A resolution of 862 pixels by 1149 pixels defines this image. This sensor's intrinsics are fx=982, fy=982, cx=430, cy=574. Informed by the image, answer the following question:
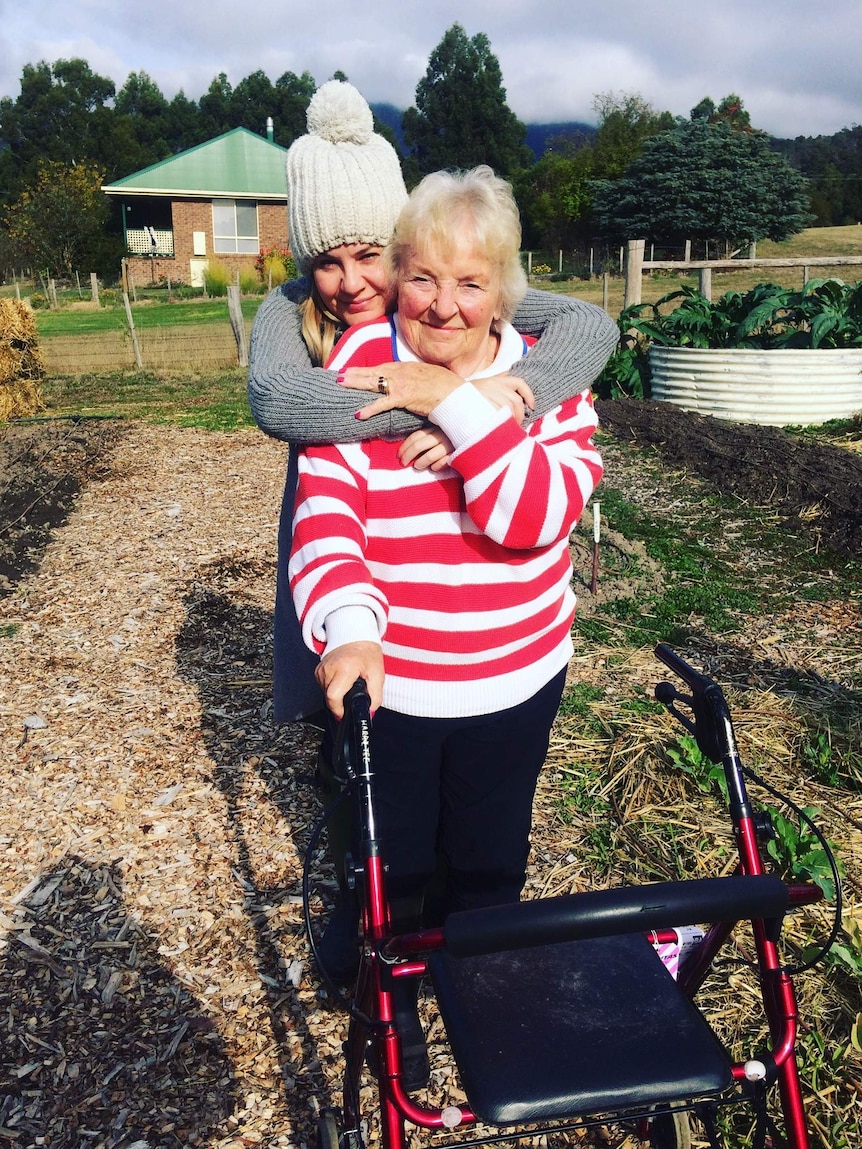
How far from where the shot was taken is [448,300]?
185cm

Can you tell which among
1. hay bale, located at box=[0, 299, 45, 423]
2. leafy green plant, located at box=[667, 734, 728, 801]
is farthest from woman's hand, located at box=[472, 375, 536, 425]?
hay bale, located at box=[0, 299, 45, 423]

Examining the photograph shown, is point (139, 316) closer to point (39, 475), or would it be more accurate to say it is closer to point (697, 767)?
point (39, 475)

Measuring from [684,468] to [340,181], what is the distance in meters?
6.19

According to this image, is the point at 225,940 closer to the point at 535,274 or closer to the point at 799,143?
the point at 535,274

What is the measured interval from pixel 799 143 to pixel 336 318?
127 m

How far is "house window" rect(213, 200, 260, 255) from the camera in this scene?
45.1m

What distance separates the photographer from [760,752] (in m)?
3.62

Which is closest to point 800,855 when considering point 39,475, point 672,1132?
point 672,1132

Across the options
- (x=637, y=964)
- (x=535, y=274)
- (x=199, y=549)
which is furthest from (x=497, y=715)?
(x=535, y=274)

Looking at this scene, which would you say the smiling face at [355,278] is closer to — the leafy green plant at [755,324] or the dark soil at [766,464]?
the dark soil at [766,464]

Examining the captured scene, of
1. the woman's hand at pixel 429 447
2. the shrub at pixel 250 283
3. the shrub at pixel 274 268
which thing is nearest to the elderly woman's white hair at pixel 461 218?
the woman's hand at pixel 429 447

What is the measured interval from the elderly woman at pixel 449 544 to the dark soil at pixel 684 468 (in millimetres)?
4414

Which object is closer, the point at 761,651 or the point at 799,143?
the point at 761,651

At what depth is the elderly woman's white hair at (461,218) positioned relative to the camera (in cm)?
182
